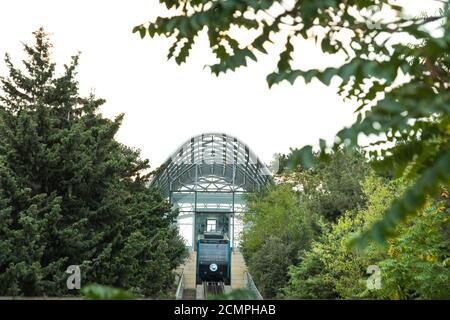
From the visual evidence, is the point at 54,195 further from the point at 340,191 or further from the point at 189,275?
the point at 189,275

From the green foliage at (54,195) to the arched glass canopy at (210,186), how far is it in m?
37.5

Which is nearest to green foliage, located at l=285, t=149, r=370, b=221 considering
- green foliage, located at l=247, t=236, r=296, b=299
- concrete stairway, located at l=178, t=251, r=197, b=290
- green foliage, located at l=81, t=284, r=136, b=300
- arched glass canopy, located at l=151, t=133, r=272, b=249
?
green foliage, located at l=247, t=236, r=296, b=299

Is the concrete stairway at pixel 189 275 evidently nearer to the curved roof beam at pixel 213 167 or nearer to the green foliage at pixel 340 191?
the curved roof beam at pixel 213 167

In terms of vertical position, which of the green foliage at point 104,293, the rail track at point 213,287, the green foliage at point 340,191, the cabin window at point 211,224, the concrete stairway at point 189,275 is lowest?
the green foliage at point 104,293

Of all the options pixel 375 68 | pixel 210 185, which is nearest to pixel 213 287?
pixel 210 185

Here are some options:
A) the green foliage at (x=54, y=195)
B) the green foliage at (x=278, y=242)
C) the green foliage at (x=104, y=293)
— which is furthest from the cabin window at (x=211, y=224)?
the green foliage at (x=104, y=293)

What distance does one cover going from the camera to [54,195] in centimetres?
1616

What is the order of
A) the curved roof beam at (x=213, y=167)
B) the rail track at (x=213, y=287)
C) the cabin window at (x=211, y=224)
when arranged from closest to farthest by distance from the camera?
the rail track at (x=213, y=287) → the curved roof beam at (x=213, y=167) → the cabin window at (x=211, y=224)

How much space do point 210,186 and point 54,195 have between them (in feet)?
151

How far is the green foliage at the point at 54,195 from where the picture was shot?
1427 centimetres

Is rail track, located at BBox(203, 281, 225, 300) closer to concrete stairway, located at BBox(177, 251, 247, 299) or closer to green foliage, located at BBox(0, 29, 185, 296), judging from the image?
concrete stairway, located at BBox(177, 251, 247, 299)

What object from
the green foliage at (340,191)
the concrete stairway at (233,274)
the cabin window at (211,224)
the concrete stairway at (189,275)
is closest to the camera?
the green foliage at (340,191)

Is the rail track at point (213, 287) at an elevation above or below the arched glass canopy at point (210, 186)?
below
